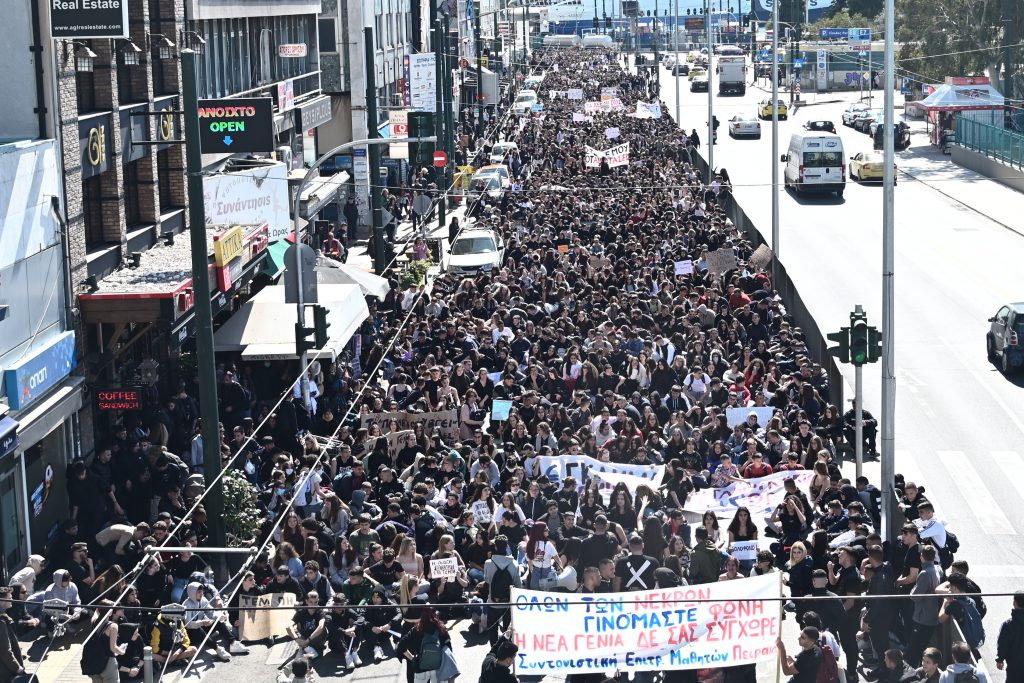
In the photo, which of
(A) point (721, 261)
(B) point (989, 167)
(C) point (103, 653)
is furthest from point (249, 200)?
(B) point (989, 167)

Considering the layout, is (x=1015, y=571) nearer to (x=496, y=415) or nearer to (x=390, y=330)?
(x=496, y=415)

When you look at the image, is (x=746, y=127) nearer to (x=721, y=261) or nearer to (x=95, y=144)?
(x=721, y=261)

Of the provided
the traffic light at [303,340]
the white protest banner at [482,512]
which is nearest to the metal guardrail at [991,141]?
the traffic light at [303,340]

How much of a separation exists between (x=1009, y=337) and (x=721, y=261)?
7.70m

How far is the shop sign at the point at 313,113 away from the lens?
161 feet

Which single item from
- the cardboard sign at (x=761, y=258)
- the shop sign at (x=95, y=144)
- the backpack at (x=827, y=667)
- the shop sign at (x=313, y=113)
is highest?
the shop sign at (x=95, y=144)

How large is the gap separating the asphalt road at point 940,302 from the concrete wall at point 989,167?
19.3 inches

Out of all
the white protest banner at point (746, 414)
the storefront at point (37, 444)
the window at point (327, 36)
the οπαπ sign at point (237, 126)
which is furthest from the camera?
the window at point (327, 36)

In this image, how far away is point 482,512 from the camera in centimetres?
1902

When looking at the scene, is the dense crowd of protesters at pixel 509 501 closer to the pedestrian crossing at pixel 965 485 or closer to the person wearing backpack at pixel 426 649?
the person wearing backpack at pixel 426 649

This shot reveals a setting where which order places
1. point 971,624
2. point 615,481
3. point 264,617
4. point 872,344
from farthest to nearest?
point 872,344 → point 615,481 → point 264,617 → point 971,624

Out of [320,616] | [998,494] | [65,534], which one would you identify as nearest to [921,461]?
[998,494]

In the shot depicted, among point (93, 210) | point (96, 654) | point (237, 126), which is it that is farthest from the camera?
point (93, 210)

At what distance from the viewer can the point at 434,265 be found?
46.0m
